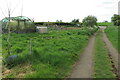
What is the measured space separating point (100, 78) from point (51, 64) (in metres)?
2.22

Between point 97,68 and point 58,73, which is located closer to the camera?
point 58,73

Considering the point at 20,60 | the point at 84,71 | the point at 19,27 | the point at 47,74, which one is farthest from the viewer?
the point at 19,27

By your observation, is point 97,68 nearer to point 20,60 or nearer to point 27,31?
point 20,60

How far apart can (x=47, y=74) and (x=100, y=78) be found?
1907 millimetres

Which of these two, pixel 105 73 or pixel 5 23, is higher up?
pixel 5 23

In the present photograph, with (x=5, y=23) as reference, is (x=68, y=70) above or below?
below

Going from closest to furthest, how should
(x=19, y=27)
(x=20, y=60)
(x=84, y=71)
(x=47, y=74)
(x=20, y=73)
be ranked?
(x=47, y=74) → (x=20, y=73) → (x=84, y=71) → (x=20, y=60) → (x=19, y=27)

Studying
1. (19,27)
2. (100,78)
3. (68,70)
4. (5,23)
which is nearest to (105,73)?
(100,78)

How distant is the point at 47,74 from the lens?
668 cm

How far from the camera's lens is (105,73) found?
7379 millimetres

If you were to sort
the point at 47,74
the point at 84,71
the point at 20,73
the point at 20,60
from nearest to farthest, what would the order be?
1. the point at 47,74
2. the point at 20,73
3. the point at 84,71
4. the point at 20,60

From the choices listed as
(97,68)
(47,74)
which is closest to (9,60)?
(47,74)

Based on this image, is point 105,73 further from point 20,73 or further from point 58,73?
point 20,73

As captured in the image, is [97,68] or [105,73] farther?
[97,68]
